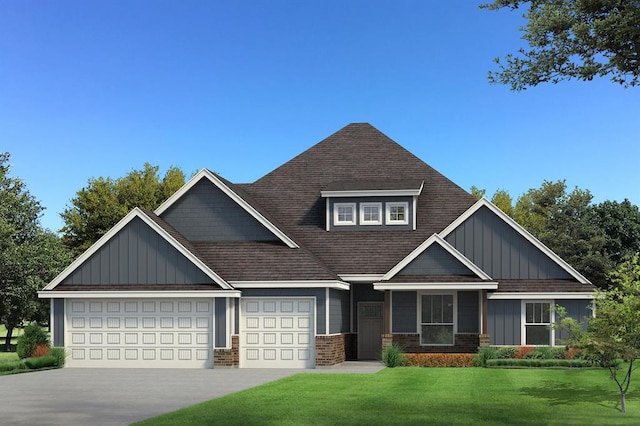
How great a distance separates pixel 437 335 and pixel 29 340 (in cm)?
1623

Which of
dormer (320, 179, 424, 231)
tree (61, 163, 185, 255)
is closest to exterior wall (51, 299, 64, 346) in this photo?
dormer (320, 179, 424, 231)

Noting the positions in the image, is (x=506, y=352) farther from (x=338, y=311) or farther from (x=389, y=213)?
(x=389, y=213)

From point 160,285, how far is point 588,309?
56.8 ft

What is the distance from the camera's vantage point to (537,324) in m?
35.4

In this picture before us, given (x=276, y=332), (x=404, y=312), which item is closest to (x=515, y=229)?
(x=404, y=312)

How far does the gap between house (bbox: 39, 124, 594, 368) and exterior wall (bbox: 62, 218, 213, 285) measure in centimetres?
5

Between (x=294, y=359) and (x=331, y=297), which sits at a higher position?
(x=331, y=297)

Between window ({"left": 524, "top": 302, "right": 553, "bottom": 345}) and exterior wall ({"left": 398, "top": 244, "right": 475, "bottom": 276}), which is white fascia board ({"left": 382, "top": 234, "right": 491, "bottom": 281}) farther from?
window ({"left": 524, "top": 302, "right": 553, "bottom": 345})

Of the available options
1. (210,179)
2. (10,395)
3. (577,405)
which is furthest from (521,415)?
(210,179)

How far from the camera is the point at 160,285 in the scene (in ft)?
109

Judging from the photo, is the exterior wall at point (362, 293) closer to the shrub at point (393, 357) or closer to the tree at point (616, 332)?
the shrub at point (393, 357)

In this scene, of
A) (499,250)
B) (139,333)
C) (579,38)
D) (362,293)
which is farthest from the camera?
(362,293)

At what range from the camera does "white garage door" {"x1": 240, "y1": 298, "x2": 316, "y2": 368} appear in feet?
108

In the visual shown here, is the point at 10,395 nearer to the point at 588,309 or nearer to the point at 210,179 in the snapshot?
the point at 210,179
